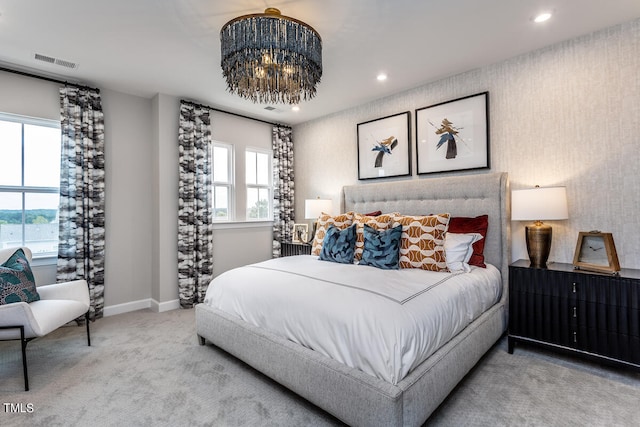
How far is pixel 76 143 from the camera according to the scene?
3424 millimetres

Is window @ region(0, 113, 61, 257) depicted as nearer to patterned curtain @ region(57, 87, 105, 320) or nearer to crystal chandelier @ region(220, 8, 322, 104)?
patterned curtain @ region(57, 87, 105, 320)

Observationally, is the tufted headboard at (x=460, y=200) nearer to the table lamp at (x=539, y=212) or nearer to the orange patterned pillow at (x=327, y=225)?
the table lamp at (x=539, y=212)

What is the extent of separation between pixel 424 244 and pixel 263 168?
318 centimetres

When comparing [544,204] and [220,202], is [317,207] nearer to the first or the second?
[220,202]

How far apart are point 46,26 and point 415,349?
11.7 ft

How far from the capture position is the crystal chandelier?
Result: 2053 mm

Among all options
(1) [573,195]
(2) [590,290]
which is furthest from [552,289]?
(1) [573,195]

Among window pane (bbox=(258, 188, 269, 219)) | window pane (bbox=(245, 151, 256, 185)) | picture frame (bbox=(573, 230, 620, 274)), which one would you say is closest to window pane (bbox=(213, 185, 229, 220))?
window pane (bbox=(245, 151, 256, 185))

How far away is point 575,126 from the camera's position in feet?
9.04

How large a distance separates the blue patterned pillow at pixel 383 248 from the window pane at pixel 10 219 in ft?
11.7

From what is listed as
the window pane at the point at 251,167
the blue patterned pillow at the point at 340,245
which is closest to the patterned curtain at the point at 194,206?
the window pane at the point at 251,167

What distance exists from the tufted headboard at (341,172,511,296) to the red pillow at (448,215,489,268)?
0.34 feet

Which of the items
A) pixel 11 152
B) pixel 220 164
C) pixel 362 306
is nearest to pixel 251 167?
pixel 220 164

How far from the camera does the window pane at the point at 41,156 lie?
3.32 m
